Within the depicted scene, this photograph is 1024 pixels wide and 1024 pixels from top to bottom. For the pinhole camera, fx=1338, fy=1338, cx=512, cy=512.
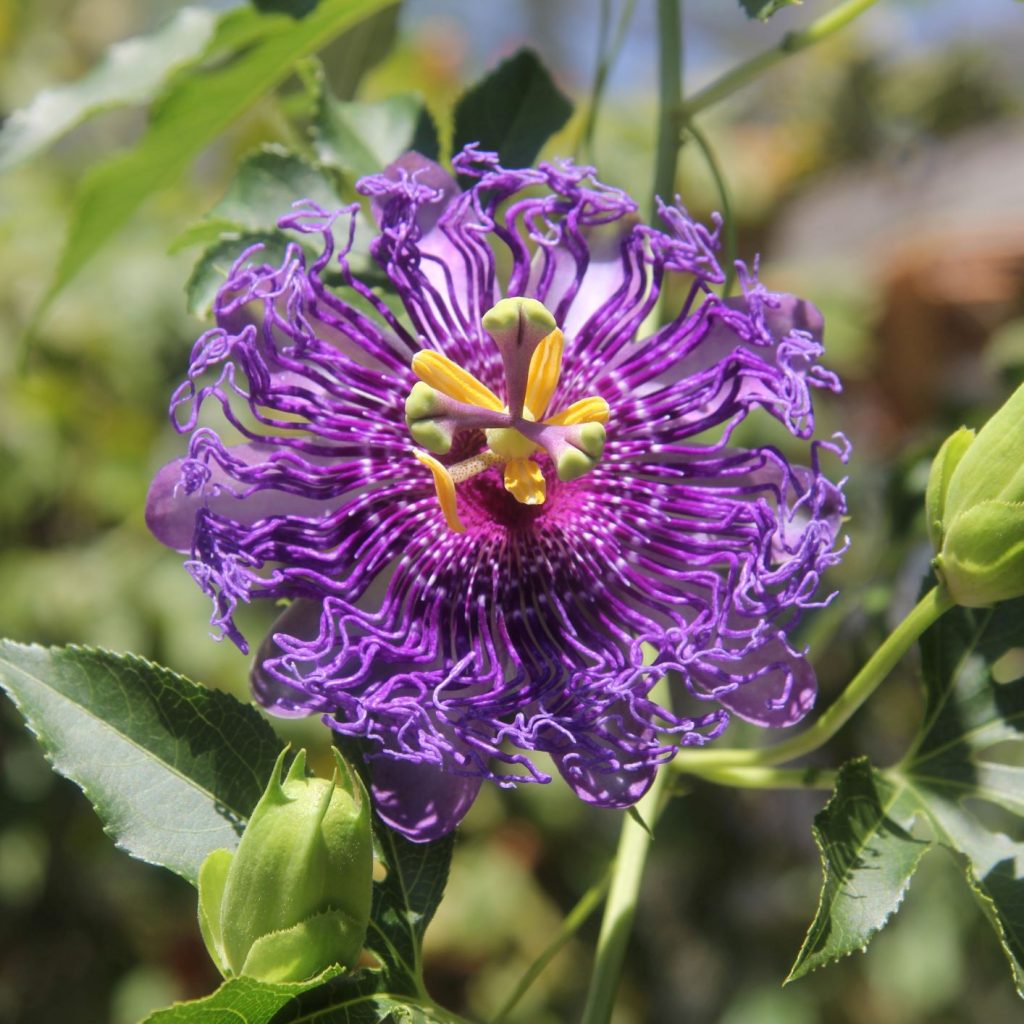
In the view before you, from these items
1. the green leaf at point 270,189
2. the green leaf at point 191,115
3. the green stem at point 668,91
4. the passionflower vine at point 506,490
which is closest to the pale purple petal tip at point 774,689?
the passionflower vine at point 506,490

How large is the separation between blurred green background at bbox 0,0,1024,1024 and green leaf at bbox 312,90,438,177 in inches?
9.3

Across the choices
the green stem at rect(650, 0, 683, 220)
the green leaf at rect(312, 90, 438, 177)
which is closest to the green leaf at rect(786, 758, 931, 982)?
the green stem at rect(650, 0, 683, 220)

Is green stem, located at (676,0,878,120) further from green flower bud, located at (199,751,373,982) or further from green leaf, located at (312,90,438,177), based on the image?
green flower bud, located at (199,751,373,982)

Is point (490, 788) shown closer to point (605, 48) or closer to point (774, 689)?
point (605, 48)

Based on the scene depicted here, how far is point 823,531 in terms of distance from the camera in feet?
2.73

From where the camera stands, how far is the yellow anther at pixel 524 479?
0.94 meters

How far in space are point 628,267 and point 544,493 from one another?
17cm

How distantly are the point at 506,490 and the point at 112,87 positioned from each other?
20.3 inches

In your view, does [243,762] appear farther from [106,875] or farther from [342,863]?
[106,875]

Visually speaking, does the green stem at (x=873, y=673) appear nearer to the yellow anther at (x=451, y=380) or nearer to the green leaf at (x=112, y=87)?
the yellow anther at (x=451, y=380)

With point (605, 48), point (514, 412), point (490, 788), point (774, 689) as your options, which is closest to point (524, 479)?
point (514, 412)

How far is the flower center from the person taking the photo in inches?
33.9

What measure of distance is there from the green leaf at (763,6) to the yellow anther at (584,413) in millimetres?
258

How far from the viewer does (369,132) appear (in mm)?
1074
